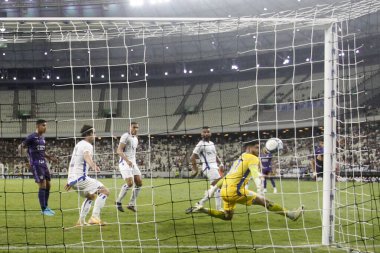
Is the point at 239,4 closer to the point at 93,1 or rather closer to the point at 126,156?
the point at 93,1

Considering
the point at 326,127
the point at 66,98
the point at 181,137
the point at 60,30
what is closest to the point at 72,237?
the point at 60,30

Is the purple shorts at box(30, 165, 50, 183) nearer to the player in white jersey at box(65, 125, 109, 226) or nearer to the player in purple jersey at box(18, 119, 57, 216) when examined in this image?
the player in purple jersey at box(18, 119, 57, 216)

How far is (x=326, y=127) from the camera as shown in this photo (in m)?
8.02

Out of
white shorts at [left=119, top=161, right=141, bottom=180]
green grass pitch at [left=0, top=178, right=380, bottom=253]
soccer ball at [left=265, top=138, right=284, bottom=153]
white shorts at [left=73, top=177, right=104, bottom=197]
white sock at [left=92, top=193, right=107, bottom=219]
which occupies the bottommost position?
green grass pitch at [left=0, top=178, right=380, bottom=253]

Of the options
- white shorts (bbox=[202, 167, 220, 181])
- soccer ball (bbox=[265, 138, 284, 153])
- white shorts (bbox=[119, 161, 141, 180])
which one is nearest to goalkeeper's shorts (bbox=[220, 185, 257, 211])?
soccer ball (bbox=[265, 138, 284, 153])

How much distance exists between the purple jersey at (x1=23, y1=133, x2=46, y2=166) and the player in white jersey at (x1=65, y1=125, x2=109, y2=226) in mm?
2088

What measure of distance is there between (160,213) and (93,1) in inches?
1362

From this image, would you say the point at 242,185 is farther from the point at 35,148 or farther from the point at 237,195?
the point at 35,148

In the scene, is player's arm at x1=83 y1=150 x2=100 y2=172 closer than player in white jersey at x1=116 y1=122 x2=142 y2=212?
Yes

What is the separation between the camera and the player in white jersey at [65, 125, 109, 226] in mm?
9977

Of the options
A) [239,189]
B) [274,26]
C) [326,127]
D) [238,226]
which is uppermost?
[274,26]

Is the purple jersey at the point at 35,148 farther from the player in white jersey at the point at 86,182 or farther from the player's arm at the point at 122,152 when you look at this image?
the player in white jersey at the point at 86,182

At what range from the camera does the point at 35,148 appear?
1198 cm

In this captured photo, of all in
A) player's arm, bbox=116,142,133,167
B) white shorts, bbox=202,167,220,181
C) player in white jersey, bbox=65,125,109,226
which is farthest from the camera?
white shorts, bbox=202,167,220,181
